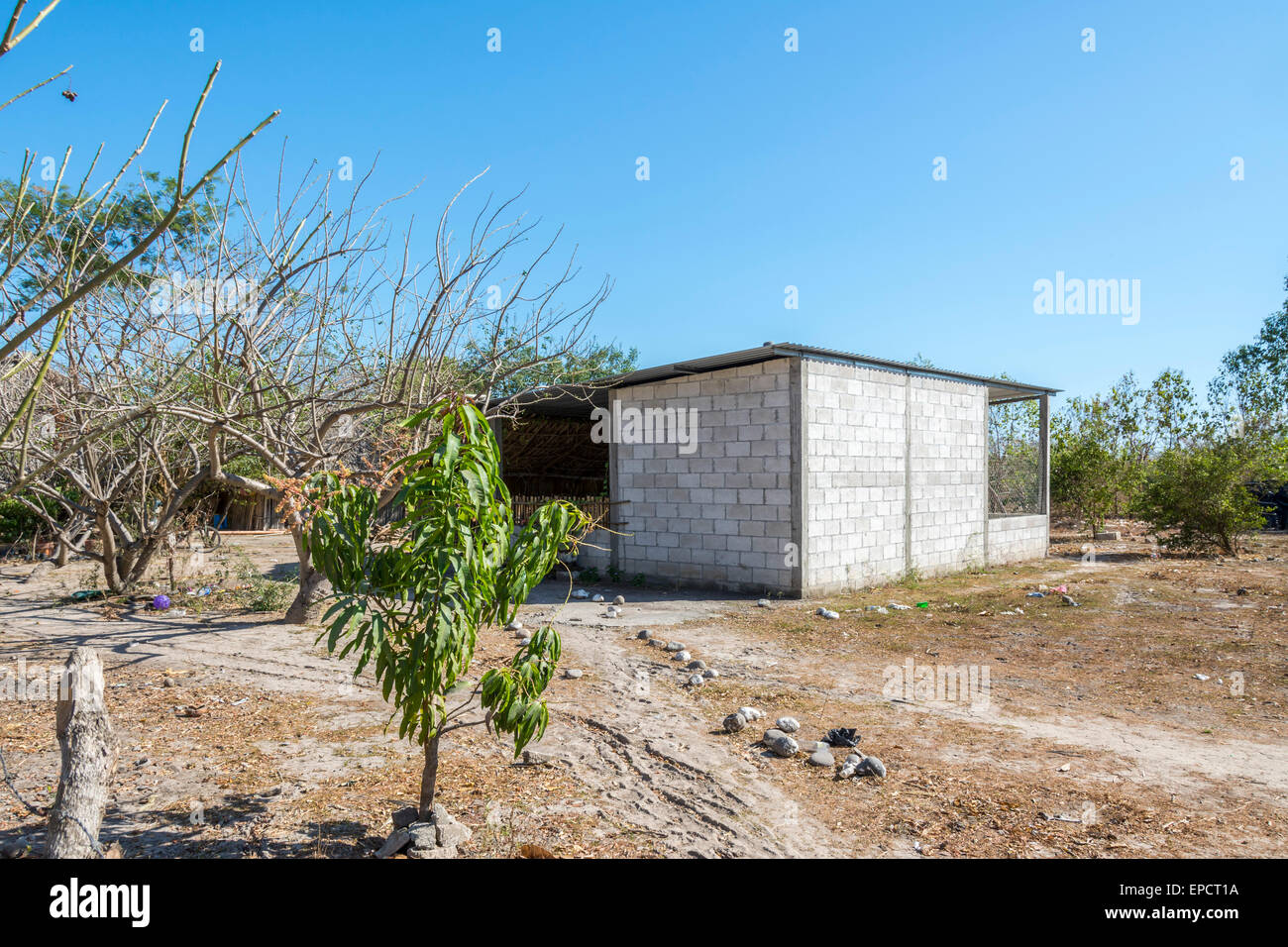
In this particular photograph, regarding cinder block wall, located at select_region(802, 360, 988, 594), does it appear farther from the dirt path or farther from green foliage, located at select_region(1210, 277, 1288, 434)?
green foliage, located at select_region(1210, 277, 1288, 434)

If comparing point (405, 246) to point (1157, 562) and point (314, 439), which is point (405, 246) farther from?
point (1157, 562)

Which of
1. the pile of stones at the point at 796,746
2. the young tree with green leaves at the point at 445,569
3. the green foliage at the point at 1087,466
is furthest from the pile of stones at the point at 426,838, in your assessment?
the green foliage at the point at 1087,466

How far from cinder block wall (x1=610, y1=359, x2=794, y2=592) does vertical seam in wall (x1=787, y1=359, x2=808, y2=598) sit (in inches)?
2.7

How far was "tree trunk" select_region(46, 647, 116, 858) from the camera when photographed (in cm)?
288

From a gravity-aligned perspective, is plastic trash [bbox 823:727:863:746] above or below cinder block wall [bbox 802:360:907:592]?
below

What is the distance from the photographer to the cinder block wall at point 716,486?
11031 millimetres

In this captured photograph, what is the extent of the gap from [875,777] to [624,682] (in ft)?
9.04

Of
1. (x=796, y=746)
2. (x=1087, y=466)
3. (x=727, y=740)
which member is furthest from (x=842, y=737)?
(x=1087, y=466)

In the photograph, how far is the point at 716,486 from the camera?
11.8 m

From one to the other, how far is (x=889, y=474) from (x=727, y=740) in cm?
821

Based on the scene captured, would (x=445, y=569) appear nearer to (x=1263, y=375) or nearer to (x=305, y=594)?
(x=305, y=594)

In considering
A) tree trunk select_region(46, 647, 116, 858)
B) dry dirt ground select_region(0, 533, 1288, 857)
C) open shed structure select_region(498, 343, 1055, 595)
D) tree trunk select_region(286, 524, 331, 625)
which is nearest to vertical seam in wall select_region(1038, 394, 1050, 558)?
open shed structure select_region(498, 343, 1055, 595)

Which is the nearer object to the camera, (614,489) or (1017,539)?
(614,489)

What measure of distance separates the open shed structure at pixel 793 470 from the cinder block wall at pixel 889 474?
0.09 feet
